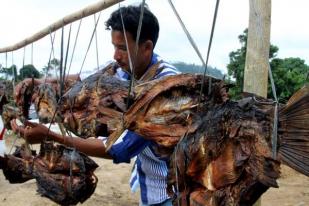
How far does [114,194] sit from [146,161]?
520cm

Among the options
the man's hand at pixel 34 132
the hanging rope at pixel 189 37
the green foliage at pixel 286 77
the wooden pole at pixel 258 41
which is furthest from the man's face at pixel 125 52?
the green foliage at pixel 286 77

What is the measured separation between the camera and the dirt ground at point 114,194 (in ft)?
23.4

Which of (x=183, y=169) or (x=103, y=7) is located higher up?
(x=103, y=7)

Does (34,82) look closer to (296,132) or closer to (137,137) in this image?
(137,137)

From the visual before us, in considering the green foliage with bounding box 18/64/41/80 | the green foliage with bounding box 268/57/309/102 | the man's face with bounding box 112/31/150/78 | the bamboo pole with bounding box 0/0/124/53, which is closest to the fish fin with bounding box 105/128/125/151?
the man's face with bounding box 112/31/150/78

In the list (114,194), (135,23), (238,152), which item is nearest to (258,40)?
(135,23)

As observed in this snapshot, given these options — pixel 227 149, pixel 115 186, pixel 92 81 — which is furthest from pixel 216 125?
pixel 115 186

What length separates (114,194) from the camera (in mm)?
7770

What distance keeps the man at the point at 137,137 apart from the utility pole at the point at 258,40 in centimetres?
127

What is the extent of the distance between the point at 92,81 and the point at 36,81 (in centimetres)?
113

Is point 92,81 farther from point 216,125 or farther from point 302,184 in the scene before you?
point 302,184

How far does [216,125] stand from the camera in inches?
68.5

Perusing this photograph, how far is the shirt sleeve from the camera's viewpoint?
238 centimetres

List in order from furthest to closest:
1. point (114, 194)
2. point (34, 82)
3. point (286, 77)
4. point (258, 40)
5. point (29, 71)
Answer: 1. point (114, 194)
2. point (286, 77)
3. point (29, 71)
4. point (258, 40)
5. point (34, 82)
